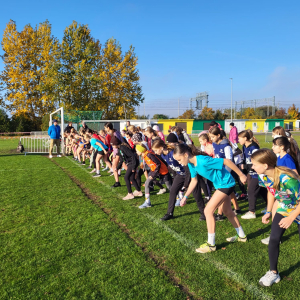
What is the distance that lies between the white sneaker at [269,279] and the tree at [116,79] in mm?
37639

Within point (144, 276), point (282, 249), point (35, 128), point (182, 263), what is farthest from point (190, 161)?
point (35, 128)

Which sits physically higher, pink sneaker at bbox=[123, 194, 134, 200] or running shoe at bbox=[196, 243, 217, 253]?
pink sneaker at bbox=[123, 194, 134, 200]

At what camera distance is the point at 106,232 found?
187 inches

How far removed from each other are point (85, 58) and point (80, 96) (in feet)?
16.5

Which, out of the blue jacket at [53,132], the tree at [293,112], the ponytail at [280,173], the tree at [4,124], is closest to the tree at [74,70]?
the tree at [4,124]

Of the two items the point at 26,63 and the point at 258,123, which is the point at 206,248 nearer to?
the point at 26,63

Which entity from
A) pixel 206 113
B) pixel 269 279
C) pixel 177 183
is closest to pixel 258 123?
pixel 206 113

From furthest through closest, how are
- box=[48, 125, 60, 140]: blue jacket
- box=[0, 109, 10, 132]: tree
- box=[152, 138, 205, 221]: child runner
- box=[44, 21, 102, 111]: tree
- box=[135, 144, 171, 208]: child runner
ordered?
box=[0, 109, 10, 132]: tree → box=[44, 21, 102, 111]: tree → box=[48, 125, 60, 140]: blue jacket → box=[135, 144, 171, 208]: child runner → box=[152, 138, 205, 221]: child runner

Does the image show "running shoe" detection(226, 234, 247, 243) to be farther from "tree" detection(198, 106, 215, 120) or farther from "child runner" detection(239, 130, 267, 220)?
"tree" detection(198, 106, 215, 120)

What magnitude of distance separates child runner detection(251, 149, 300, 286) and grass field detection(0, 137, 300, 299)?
27 centimetres

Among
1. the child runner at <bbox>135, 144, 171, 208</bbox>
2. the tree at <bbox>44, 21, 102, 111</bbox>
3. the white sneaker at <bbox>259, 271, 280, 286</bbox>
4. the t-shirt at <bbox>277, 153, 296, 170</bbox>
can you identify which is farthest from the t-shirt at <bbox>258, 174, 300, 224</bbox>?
the tree at <bbox>44, 21, 102, 111</bbox>

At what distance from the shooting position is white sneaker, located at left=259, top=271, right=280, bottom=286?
314 cm

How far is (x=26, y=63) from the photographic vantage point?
40.2 m

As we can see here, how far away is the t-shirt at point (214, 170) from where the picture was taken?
12.6 feet
